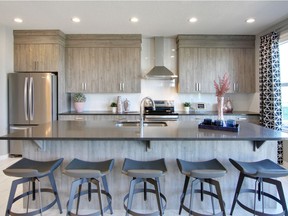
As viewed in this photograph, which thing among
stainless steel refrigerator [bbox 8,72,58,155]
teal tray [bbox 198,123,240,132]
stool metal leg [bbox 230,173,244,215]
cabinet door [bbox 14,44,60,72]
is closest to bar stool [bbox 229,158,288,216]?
stool metal leg [bbox 230,173,244,215]

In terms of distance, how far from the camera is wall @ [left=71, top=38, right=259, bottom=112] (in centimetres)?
534

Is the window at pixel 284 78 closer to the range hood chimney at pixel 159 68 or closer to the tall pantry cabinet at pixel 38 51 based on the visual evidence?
the range hood chimney at pixel 159 68

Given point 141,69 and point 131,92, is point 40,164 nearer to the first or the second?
point 131,92

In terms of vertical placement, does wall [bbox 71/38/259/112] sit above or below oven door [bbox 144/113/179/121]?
above

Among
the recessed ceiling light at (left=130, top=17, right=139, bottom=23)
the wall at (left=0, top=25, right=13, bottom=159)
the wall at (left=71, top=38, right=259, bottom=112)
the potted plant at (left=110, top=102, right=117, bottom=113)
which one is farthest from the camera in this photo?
the wall at (left=71, top=38, right=259, bottom=112)

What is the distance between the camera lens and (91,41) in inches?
196

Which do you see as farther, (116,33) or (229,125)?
(116,33)

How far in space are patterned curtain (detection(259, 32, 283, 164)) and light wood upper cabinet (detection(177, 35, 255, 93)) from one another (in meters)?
0.62

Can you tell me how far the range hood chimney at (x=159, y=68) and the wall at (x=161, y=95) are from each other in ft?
0.53

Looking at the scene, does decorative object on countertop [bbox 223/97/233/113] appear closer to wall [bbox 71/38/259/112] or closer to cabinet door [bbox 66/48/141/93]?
wall [bbox 71/38/259/112]

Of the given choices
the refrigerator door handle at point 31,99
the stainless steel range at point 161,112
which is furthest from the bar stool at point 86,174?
the refrigerator door handle at point 31,99

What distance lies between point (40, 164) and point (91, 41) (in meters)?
3.47

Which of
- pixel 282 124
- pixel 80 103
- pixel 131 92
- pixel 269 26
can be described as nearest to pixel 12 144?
pixel 80 103

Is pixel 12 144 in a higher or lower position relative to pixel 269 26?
lower
